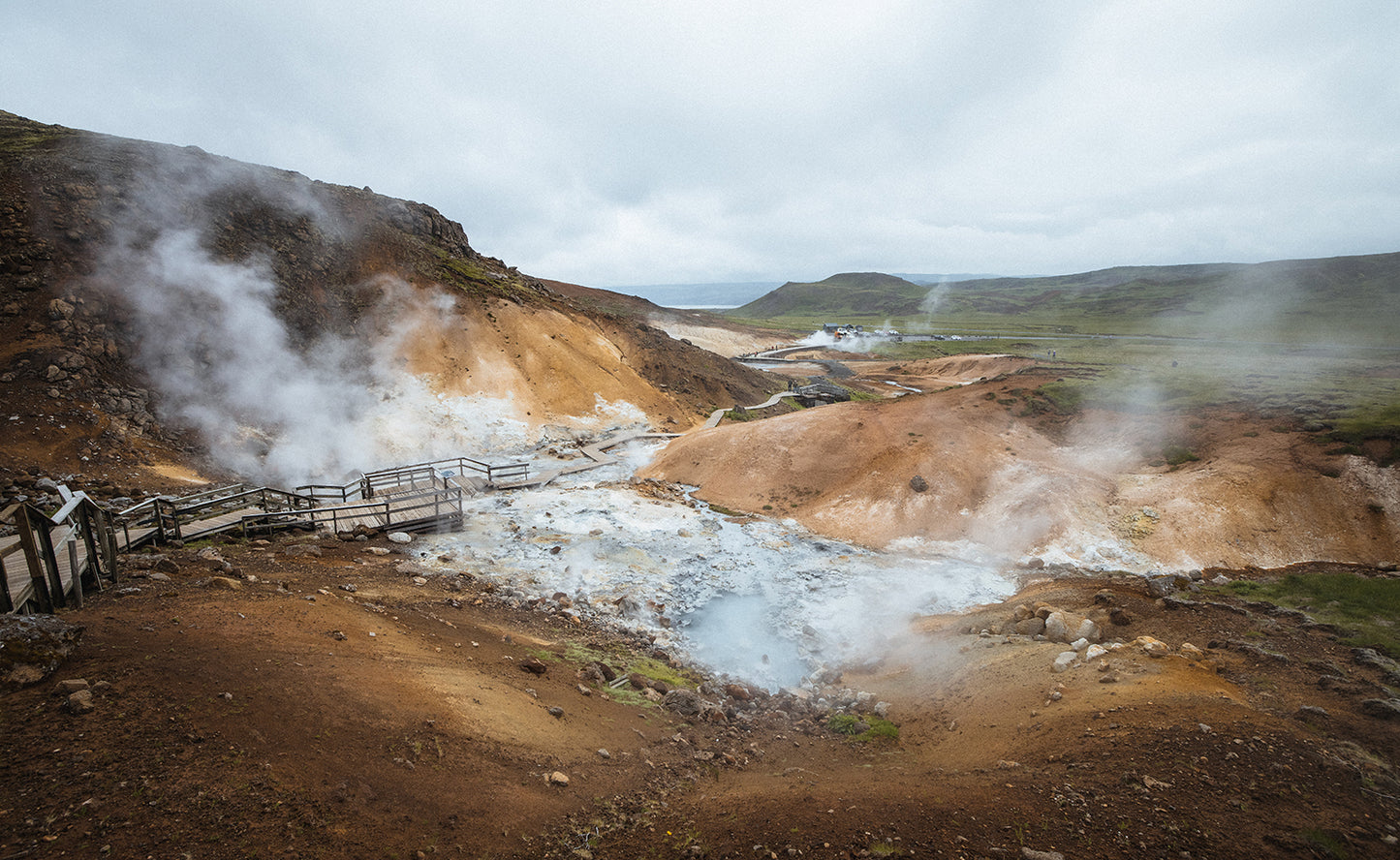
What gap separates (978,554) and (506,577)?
14.4 metres

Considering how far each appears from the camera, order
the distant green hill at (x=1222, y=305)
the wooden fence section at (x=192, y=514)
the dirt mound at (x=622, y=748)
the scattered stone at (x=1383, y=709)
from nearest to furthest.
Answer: the dirt mound at (x=622, y=748) → the scattered stone at (x=1383, y=709) → the wooden fence section at (x=192, y=514) → the distant green hill at (x=1222, y=305)

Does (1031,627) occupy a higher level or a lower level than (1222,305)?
lower

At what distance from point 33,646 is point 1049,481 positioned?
23.6 meters

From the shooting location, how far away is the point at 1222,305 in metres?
100

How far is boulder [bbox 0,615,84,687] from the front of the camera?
5.96 metres

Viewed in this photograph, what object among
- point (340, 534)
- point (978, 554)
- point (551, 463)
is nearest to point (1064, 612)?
point (978, 554)

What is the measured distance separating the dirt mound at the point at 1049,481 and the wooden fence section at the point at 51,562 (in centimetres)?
1776

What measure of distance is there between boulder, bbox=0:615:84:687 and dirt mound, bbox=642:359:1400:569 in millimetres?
18555

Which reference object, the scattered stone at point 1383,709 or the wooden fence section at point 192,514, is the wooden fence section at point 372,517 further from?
the scattered stone at point 1383,709

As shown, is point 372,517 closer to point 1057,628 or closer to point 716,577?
point 716,577

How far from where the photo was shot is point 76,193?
25812 mm

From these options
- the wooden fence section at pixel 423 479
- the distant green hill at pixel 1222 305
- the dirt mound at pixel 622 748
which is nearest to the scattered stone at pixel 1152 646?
the dirt mound at pixel 622 748

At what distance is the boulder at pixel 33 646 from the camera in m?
5.96

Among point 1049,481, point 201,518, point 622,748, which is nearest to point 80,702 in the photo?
point 622,748
